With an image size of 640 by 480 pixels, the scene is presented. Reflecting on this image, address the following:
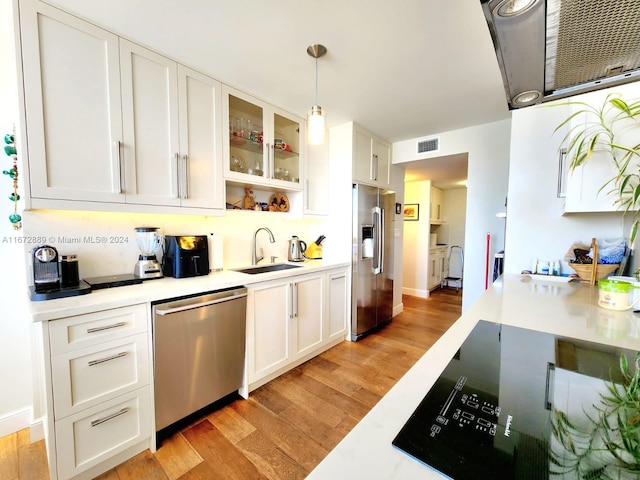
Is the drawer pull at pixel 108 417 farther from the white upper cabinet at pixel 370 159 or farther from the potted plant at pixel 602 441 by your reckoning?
the white upper cabinet at pixel 370 159

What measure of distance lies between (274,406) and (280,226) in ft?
5.58

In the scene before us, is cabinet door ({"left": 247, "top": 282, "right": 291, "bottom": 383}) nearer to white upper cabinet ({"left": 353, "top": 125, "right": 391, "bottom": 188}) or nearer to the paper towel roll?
the paper towel roll

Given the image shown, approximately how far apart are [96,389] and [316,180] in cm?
235

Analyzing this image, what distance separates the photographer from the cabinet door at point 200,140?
1790 mm

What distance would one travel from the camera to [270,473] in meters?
1.33

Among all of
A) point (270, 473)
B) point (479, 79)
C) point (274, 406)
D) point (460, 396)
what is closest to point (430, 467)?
point (460, 396)

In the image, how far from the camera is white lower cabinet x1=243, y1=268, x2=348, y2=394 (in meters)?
1.95

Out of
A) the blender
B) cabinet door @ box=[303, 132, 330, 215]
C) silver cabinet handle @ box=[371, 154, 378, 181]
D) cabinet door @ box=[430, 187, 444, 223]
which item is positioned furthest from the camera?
cabinet door @ box=[430, 187, 444, 223]

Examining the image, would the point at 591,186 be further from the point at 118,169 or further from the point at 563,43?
the point at 118,169

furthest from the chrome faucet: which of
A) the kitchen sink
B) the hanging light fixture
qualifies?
the hanging light fixture

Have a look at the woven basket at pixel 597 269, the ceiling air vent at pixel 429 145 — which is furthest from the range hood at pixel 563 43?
the ceiling air vent at pixel 429 145

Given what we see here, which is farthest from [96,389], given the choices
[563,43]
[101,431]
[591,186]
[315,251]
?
[591,186]

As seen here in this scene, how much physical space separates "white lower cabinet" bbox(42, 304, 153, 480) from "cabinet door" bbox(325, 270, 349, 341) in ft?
5.23

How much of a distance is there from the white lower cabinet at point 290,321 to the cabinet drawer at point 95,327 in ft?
2.29
